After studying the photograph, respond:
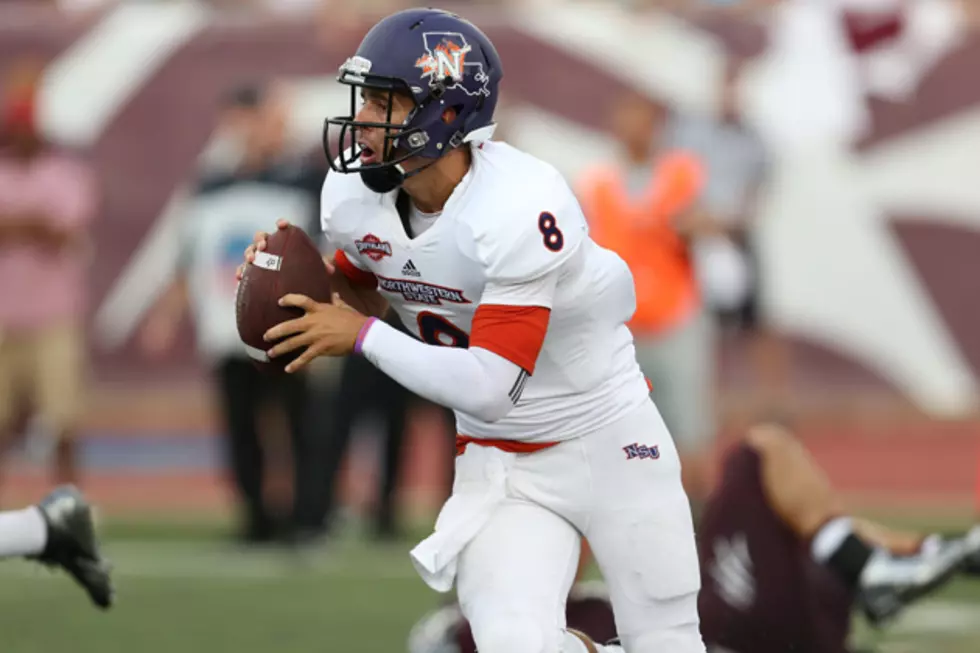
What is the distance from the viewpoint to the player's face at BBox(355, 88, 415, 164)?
3.84m

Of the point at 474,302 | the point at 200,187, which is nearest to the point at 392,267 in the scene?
the point at 474,302

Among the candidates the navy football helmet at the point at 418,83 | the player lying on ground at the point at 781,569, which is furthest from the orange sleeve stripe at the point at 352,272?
the player lying on ground at the point at 781,569

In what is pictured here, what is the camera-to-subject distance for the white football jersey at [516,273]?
3744mm

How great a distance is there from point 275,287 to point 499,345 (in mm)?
499

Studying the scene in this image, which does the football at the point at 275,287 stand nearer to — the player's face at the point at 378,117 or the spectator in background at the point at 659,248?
the player's face at the point at 378,117

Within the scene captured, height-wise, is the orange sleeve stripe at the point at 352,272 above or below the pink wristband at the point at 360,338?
below

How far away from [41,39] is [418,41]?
8.43m

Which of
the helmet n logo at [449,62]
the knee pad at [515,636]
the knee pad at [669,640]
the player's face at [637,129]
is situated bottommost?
the player's face at [637,129]

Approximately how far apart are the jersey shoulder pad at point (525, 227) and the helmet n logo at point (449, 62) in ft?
0.72

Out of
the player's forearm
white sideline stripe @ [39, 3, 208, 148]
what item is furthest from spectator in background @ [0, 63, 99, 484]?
the player's forearm

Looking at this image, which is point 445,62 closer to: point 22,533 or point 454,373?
point 454,373

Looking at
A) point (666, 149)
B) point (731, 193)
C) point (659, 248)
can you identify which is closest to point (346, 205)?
point (659, 248)

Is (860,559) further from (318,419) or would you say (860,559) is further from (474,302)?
(318,419)

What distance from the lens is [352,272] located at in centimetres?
419
